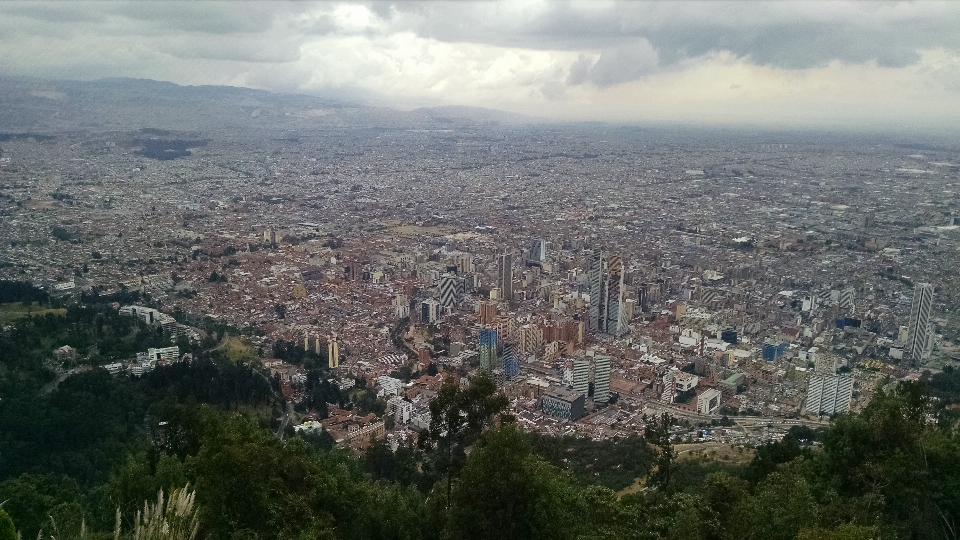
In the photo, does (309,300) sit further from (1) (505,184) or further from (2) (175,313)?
(1) (505,184)

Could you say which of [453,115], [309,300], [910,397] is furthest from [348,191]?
[453,115]

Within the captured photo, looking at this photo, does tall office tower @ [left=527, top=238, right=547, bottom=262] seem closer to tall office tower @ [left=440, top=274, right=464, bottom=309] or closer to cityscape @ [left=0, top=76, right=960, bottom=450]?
cityscape @ [left=0, top=76, right=960, bottom=450]

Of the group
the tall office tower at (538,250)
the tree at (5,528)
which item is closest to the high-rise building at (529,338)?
the tall office tower at (538,250)

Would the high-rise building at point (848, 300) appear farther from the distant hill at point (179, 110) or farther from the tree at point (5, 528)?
the distant hill at point (179, 110)

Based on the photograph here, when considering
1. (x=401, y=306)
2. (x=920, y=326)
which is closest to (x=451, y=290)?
(x=401, y=306)

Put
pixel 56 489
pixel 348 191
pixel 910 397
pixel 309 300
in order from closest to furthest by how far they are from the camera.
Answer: pixel 910 397 → pixel 56 489 → pixel 309 300 → pixel 348 191

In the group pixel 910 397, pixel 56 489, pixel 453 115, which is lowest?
pixel 56 489

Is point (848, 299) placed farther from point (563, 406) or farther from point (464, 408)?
point (464, 408)
